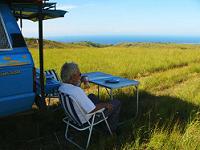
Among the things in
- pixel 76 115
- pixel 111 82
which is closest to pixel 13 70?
pixel 76 115

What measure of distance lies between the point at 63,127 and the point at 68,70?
1.60 meters

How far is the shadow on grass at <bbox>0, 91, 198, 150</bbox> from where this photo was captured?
5.12 metres

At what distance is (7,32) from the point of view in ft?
16.2

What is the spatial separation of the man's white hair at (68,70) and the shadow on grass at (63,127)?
920mm

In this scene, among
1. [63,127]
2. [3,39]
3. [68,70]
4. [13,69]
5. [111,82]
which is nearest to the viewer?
[68,70]

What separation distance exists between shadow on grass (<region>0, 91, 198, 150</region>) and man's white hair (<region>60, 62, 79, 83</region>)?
920mm

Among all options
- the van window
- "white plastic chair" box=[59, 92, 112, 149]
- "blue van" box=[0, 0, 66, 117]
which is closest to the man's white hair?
"white plastic chair" box=[59, 92, 112, 149]

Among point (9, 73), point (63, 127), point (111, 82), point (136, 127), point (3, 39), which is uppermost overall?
point (3, 39)

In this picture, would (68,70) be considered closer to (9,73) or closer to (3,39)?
(9,73)

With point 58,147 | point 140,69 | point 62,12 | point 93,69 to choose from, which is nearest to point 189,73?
point 140,69

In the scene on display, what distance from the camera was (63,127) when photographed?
590cm

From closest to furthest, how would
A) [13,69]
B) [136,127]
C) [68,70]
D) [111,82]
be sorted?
[68,70] → [13,69] → [136,127] → [111,82]

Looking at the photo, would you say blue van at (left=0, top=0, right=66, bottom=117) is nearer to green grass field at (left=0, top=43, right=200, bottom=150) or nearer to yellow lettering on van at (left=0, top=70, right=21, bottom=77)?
yellow lettering on van at (left=0, top=70, right=21, bottom=77)

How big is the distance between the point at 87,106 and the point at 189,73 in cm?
820
